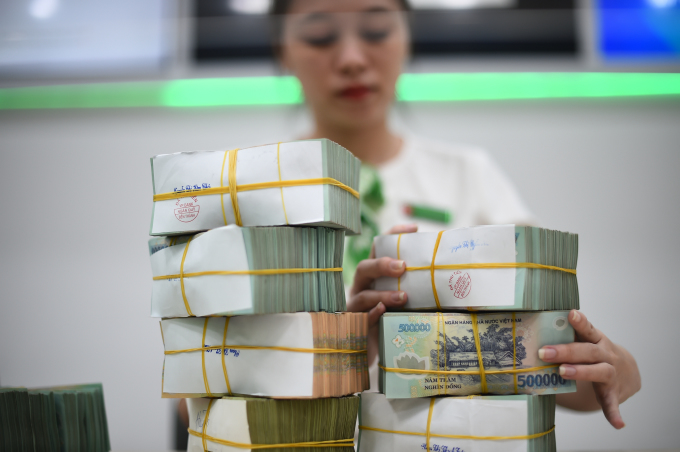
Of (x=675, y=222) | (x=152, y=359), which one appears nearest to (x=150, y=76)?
(x=152, y=359)

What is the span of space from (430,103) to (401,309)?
180cm

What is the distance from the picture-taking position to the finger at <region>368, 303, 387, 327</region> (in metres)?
1.15

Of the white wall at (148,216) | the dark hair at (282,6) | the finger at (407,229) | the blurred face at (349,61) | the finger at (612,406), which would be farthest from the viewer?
the white wall at (148,216)

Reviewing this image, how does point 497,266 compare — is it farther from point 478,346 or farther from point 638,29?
point 638,29

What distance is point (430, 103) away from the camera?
106 inches

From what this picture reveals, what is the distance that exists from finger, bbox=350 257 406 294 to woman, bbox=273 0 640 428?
56 cm

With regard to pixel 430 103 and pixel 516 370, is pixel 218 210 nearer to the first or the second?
pixel 516 370

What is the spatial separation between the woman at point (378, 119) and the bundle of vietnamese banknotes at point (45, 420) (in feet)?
3.12

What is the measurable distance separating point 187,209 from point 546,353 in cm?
73

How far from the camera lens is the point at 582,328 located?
1.02 m

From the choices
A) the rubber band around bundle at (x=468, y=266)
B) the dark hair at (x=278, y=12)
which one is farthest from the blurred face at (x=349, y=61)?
the rubber band around bundle at (x=468, y=266)

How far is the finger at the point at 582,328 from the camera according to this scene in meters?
1.01

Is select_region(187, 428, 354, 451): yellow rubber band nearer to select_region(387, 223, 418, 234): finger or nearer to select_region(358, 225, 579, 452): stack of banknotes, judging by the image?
select_region(358, 225, 579, 452): stack of banknotes
